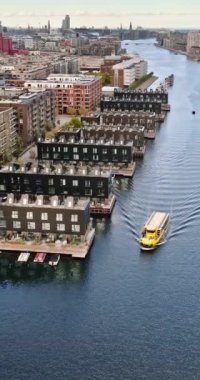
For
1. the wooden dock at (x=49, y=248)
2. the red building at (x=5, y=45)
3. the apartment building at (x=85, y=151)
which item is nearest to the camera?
the wooden dock at (x=49, y=248)

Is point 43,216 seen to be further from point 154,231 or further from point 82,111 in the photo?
point 82,111

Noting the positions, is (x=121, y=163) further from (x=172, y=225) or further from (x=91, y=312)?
(x=91, y=312)

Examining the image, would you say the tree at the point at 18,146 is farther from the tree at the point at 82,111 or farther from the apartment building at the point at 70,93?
the apartment building at the point at 70,93

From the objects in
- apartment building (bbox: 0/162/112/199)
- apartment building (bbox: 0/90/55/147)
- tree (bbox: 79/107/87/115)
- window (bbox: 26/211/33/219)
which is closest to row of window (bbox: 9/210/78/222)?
window (bbox: 26/211/33/219)

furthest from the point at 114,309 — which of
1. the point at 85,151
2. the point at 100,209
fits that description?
the point at 85,151

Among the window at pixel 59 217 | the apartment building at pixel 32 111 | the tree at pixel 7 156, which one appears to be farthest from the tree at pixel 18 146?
the window at pixel 59 217

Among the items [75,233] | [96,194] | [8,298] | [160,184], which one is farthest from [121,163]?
[8,298]

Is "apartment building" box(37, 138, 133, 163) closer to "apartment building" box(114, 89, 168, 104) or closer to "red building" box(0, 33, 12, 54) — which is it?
"apartment building" box(114, 89, 168, 104)
